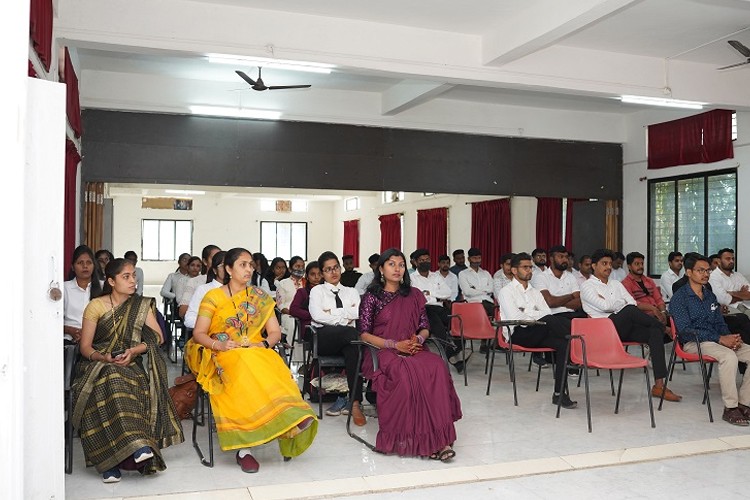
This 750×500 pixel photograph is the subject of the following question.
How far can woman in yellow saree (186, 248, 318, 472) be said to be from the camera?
143 inches

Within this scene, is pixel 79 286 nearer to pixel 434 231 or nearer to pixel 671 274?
pixel 671 274

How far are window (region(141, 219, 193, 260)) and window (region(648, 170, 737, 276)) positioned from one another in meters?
14.4

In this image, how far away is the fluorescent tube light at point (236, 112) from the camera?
341 inches

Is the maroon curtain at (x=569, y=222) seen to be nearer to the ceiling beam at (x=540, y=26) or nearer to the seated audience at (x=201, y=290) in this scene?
the ceiling beam at (x=540, y=26)

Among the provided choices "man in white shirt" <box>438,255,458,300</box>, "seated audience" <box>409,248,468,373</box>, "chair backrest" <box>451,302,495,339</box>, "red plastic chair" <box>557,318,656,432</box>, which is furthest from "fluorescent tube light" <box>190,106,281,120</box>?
"red plastic chair" <box>557,318,656,432</box>

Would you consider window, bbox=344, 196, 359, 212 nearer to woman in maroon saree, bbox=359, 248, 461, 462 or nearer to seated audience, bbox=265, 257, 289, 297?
seated audience, bbox=265, 257, 289, 297

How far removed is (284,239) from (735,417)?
18330 mm

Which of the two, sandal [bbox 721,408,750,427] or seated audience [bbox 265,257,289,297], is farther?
seated audience [bbox 265,257,289,297]

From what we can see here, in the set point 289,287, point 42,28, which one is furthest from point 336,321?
point 42,28

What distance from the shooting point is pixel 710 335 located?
513cm

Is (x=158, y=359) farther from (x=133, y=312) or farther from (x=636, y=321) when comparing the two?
(x=636, y=321)

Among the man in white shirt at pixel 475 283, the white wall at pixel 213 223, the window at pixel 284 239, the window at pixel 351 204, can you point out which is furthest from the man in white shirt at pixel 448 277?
the window at pixel 284 239

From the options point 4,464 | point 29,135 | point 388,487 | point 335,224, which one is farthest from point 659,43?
point 335,224

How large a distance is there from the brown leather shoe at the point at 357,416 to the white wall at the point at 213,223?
16.3 meters
